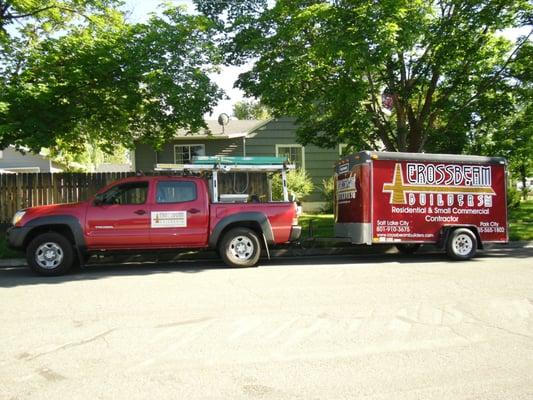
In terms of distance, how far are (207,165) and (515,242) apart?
9.40 metres

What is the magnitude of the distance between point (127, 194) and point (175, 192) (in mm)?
940

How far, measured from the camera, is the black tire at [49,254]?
9.59m

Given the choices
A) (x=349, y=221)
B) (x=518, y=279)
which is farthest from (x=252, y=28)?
(x=518, y=279)

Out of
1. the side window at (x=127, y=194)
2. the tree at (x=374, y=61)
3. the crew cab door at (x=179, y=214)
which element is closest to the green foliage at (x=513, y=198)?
the tree at (x=374, y=61)

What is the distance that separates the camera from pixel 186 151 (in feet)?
77.7

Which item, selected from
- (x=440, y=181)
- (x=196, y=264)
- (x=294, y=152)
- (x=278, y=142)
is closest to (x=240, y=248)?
(x=196, y=264)

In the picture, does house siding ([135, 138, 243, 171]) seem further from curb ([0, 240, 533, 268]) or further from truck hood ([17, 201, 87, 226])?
truck hood ([17, 201, 87, 226])

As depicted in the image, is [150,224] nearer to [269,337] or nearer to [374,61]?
[269,337]

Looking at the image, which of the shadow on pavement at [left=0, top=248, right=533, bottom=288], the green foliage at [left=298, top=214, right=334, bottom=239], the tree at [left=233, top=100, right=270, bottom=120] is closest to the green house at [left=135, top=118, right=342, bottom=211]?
the green foliage at [left=298, top=214, right=334, bottom=239]

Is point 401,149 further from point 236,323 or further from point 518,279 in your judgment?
point 236,323

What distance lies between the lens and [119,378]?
4262 millimetres

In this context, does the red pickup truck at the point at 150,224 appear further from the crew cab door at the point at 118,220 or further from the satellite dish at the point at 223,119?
the satellite dish at the point at 223,119

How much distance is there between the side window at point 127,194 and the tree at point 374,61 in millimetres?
4268

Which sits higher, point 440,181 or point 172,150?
point 172,150
